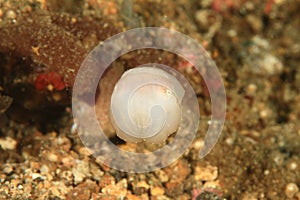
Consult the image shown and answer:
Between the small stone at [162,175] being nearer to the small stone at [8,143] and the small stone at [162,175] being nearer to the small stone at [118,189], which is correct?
the small stone at [118,189]

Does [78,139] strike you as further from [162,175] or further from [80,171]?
[162,175]

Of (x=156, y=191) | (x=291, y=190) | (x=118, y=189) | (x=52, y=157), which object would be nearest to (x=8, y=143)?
(x=52, y=157)

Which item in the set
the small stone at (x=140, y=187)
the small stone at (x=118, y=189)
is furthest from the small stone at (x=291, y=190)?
the small stone at (x=118, y=189)

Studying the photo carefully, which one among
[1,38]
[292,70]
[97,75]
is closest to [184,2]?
[292,70]

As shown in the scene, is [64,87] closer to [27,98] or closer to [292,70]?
[27,98]

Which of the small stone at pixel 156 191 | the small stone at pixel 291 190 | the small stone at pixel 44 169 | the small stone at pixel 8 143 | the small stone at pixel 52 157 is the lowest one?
the small stone at pixel 291 190

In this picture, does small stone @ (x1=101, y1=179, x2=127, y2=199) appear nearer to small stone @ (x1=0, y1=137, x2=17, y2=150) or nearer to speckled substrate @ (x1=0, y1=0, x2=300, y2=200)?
speckled substrate @ (x1=0, y1=0, x2=300, y2=200)

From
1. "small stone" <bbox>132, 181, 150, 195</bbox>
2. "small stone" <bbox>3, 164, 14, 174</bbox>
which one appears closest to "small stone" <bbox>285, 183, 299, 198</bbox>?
"small stone" <bbox>132, 181, 150, 195</bbox>
